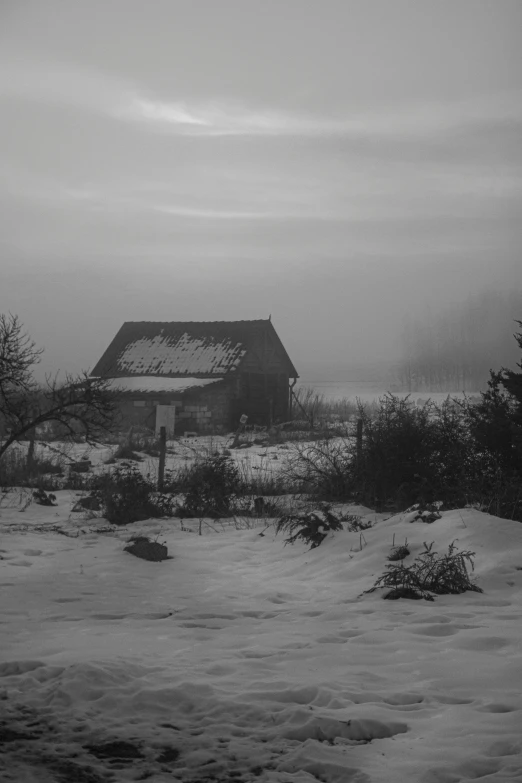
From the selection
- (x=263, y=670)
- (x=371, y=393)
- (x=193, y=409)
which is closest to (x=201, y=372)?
(x=193, y=409)

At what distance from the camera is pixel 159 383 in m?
33.0

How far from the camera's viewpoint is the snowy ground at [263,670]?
340cm

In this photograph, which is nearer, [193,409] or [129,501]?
[129,501]

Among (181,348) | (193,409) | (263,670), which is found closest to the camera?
(263,670)

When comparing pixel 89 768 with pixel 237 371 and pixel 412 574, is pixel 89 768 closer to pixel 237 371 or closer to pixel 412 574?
pixel 412 574

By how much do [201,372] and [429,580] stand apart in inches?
1086

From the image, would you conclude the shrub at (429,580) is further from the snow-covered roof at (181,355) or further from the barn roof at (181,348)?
the snow-covered roof at (181,355)

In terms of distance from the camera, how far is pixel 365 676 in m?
4.54

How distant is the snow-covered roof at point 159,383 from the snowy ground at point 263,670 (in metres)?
23.8

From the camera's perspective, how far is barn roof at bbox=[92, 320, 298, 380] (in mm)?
34375

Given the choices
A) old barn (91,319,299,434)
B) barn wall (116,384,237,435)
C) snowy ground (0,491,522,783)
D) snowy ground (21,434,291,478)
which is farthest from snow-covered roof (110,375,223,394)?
snowy ground (0,491,522,783)

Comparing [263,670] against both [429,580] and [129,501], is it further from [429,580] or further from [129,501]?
[129,501]

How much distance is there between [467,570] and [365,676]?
117 inches

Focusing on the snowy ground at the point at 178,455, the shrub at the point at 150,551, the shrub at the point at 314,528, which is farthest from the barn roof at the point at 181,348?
the shrub at the point at 150,551
